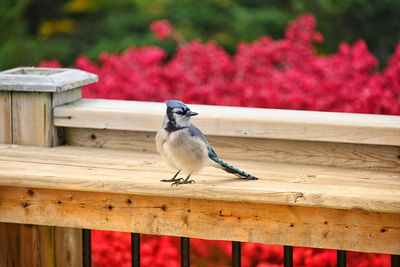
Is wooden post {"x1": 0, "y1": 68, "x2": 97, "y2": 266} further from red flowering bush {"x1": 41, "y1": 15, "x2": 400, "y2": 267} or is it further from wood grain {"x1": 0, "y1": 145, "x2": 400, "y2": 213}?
red flowering bush {"x1": 41, "y1": 15, "x2": 400, "y2": 267}

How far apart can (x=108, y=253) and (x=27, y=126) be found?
47.0 inches

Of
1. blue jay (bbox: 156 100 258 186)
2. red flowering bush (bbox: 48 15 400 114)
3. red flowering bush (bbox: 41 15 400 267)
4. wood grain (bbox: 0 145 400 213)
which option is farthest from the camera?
red flowering bush (bbox: 48 15 400 114)

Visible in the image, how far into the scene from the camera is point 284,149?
→ 2.26 m

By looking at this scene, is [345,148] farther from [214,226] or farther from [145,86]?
[145,86]

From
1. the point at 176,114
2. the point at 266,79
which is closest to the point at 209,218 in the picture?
the point at 176,114

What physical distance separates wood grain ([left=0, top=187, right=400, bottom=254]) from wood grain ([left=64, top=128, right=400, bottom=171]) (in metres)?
0.45

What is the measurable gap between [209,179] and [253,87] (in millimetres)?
2009

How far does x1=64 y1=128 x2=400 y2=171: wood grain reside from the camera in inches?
85.7

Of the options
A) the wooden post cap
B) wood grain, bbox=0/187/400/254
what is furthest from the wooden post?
wood grain, bbox=0/187/400/254

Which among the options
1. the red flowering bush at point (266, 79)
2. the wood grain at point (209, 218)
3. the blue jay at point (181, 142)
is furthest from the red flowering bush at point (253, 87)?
the blue jay at point (181, 142)

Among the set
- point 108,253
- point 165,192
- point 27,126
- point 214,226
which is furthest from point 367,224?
point 108,253

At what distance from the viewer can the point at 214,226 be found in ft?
6.12

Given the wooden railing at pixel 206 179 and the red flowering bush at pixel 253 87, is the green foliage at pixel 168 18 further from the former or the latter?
the wooden railing at pixel 206 179

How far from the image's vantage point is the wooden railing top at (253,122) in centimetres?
215
